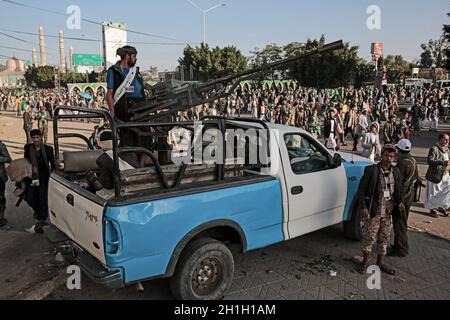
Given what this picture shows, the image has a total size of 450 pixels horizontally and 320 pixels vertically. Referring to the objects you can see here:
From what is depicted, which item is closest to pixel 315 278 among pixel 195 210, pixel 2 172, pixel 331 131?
pixel 195 210

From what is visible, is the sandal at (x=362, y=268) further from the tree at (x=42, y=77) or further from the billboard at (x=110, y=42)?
the tree at (x=42, y=77)

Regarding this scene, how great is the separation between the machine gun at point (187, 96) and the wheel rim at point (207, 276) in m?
1.77

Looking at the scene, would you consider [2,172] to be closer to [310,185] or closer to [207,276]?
[207,276]

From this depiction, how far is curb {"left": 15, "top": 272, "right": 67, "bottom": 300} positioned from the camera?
399cm

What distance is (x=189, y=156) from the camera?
15.5 ft

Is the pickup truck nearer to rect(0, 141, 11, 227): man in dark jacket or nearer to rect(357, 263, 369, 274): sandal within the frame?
rect(357, 263, 369, 274): sandal

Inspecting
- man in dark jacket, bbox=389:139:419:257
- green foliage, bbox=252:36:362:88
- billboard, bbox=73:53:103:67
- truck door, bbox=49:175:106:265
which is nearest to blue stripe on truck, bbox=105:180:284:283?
truck door, bbox=49:175:106:265

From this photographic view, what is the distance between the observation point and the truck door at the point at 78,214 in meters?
3.26

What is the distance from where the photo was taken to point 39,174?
18.6 feet

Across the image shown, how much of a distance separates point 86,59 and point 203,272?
8253 centimetres

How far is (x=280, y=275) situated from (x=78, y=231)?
2419 mm

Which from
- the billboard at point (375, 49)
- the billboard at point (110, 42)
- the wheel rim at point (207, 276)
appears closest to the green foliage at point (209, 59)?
the billboard at point (375, 49)
